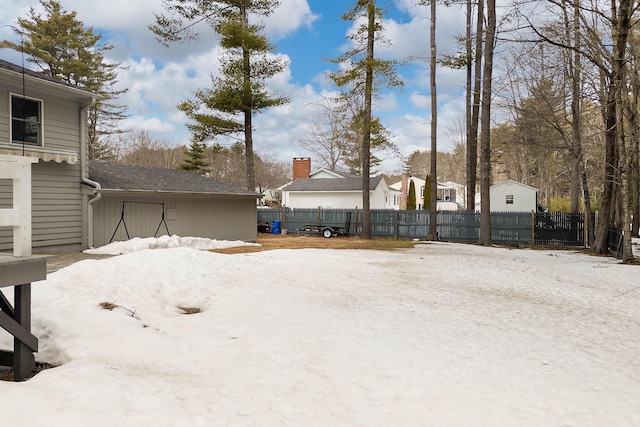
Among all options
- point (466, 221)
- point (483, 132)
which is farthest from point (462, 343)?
point (466, 221)

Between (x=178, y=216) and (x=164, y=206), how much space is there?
808 millimetres

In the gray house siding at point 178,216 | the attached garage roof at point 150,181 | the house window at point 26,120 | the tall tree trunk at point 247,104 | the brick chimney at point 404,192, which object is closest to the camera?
the house window at point 26,120

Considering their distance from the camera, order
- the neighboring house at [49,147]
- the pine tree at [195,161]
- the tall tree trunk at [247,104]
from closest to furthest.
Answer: the neighboring house at [49,147] → the tall tree trunk at [247,104] → the pine tree at [195,161]

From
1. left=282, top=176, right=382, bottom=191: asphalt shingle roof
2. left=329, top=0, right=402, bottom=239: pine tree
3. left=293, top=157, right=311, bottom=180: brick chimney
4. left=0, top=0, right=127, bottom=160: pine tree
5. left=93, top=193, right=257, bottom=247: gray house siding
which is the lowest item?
left=93, top=193, right=257, bottom=247: gray house siding

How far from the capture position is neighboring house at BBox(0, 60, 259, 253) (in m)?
11.2

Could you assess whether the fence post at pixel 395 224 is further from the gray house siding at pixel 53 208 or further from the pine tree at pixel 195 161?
the pine tree at pixel 195 161

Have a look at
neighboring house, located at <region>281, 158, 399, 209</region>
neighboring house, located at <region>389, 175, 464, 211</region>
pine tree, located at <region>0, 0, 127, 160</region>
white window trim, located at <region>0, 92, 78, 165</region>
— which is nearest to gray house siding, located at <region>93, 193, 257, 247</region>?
white window trim, located at <region>0, 92, 78, 165</region>

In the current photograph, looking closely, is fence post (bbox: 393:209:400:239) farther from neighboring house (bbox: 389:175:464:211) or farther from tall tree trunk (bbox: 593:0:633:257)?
neighboring house (bbox: 389:175:464:211)

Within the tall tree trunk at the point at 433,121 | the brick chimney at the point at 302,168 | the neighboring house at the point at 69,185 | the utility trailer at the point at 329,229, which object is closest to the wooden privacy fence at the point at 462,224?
the utility trailer at the point at 329,229

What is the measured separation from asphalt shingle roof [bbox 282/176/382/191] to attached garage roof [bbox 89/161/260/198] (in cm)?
1256

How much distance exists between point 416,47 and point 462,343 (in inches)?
817

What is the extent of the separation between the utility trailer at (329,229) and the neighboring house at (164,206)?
566 cm

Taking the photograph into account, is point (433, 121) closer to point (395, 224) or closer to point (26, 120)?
point (395, 224)

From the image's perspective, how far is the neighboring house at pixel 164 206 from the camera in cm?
1405
